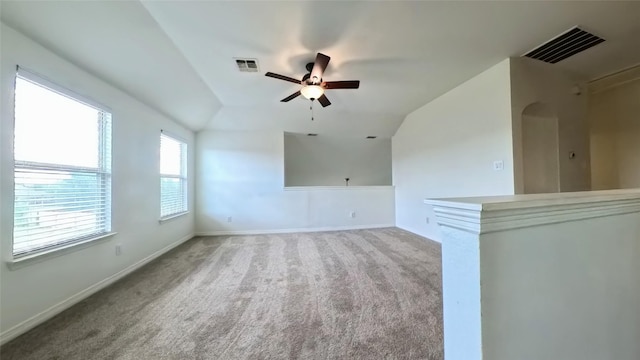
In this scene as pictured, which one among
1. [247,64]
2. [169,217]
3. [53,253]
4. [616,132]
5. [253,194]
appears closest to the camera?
[53,253]

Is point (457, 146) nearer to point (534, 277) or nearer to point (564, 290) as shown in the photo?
point (564, 290)

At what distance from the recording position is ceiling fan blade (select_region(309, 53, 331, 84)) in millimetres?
2357

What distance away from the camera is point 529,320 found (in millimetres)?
784

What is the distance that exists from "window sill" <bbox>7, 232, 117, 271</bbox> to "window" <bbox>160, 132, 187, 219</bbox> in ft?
4.18

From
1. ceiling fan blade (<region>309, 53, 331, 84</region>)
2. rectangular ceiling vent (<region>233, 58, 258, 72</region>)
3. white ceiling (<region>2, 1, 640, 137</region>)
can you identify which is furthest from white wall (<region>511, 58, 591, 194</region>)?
rectangular ceiling vent (<region>233, 58, 258, 72</region>)

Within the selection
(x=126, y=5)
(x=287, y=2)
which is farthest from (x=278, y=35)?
(x=126, y=5)

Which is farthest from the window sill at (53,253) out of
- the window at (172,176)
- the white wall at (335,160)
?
the white wall at (335,160)

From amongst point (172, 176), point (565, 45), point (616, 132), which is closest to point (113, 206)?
point (172, 176)

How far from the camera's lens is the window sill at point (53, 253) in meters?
1.74

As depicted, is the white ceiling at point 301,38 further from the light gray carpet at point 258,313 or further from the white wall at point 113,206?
the light gray carpet at point 258,313

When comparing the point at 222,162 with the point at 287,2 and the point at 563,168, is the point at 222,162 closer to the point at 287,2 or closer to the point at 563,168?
the point at 287,2

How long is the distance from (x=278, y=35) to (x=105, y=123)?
2119 mm

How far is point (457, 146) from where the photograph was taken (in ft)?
12.2

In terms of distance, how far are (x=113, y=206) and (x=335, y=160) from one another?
4.68 meters
